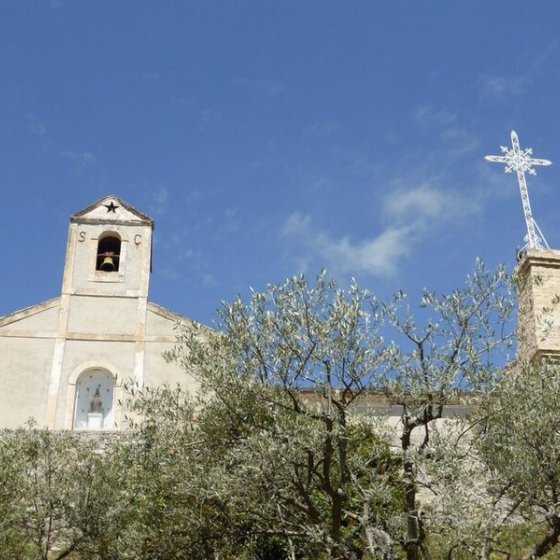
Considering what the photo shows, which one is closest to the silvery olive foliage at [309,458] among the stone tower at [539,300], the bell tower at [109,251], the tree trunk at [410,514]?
the tree trunk at [410,514]

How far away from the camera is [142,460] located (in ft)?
49.3

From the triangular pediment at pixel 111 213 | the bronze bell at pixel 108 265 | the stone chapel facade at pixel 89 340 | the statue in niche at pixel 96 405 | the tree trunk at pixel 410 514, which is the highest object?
the triangular pediment at pixel 111 213

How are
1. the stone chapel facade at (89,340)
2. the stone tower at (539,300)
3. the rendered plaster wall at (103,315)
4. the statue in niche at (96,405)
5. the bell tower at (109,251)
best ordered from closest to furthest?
the stone tower at (539,300) < the stone chapel facade at (89,340) < the statue in niche at (96,405) < the rendered plaster wall at (103,315) < the bell tower at (109,251)

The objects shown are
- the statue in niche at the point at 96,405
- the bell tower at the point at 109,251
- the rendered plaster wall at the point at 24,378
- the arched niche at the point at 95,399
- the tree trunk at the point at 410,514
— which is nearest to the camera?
the tree trunk at the point at 410,514

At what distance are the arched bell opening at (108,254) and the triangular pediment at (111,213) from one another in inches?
26.5

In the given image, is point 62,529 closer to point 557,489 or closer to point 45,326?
point 557,489

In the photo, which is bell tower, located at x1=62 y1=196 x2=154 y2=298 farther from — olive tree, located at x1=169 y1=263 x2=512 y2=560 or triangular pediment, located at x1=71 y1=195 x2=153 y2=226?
olive tree, located at x1=169 y1=263 x2=512 y2=560

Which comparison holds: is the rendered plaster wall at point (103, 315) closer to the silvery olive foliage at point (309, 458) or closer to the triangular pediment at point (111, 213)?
the triangular pediment at point (111, 213)

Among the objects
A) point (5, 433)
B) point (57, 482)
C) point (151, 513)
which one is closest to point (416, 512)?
point (151, 513)

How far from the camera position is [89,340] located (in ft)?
95.3

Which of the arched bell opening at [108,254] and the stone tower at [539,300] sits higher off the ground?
the arched bell opening at [108,254]

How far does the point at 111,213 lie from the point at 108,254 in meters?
1.57

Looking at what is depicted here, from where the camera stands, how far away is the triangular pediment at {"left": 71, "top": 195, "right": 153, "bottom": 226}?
103 feet

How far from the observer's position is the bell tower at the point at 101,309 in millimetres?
28281
